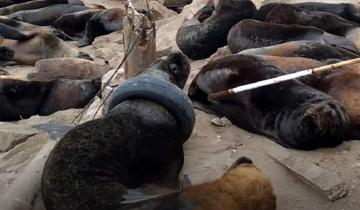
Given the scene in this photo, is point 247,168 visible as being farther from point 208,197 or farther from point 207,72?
point 207,72

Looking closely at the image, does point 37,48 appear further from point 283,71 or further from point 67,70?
point 283,71

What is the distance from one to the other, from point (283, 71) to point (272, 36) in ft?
5.30

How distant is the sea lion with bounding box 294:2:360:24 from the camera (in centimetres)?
848

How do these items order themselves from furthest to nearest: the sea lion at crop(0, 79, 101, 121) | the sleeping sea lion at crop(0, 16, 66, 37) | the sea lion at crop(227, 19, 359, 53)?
the sleeping sea lion at crop(0, 16, 66, 37) < the sea lion at crop(0, 79, 101, 121) < the sea lion at crop(227, 19, 359, 53)

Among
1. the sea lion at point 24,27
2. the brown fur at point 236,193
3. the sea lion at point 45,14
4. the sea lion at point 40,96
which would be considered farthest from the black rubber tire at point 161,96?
the sea lion at point 45,14

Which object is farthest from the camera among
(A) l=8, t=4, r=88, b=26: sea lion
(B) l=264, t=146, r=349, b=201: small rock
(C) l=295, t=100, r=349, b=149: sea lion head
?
(A) l=8, t=4, r=88, b=26: sea lion

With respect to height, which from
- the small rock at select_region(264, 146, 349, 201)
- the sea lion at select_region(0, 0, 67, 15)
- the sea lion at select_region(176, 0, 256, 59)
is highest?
the small rock at select_region(264, 146, 349, 201)

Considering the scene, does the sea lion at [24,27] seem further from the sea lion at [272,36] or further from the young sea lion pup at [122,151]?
the young sea lion pup at [122,151]

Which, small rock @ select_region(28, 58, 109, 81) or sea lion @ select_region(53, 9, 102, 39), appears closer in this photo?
small rock @ select_region(28, 58, 109, 81)

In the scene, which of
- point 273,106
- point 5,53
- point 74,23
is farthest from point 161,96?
point 74,23

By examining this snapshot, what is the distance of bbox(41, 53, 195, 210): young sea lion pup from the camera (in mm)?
3971

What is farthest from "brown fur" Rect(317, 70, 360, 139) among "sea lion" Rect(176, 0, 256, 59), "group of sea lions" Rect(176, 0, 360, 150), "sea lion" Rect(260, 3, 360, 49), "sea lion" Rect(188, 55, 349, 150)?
"sea lion" Rect(176, 0, 256, 59)

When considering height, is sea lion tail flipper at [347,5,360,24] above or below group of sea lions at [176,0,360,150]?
below

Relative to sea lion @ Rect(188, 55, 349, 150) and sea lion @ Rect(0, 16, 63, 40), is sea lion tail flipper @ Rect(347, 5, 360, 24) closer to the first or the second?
sea lion @ Rect(188, 55, 349, 150)
